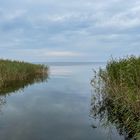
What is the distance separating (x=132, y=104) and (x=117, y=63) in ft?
16.1

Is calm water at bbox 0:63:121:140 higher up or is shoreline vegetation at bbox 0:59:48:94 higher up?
shoreline vegetation at bbox 0:59:48:94

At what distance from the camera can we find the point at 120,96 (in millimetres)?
12445

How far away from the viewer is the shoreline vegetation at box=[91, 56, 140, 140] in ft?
36.1

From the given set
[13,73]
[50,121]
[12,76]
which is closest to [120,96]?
[50,121]

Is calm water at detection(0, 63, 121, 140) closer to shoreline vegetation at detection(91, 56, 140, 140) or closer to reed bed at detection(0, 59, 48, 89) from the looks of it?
shoreline vegetation at detection(91, 56, 140, 140)

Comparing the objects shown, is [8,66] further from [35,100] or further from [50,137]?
[50,137]

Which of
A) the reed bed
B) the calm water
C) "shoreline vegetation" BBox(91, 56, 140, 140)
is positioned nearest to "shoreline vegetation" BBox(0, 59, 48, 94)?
the reed bed

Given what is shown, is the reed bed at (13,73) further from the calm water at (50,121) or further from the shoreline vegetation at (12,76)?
the calm water at (50,121)

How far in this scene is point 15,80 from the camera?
93.6 ft

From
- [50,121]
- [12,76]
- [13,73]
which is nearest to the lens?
[50,121]

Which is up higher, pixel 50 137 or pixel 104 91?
pixel 104 91

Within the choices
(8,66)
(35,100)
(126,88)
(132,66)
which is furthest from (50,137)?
(8,66)

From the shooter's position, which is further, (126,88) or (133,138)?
(126,88)

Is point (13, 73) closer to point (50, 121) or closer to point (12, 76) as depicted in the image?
point (12, 76)
